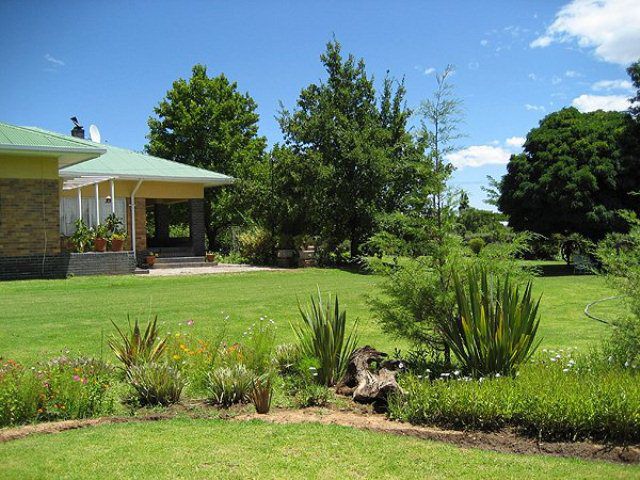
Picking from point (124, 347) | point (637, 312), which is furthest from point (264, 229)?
point (637, 312)

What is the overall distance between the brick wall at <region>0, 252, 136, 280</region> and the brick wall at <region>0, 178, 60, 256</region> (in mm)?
414

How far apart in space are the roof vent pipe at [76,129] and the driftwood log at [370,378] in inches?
1091

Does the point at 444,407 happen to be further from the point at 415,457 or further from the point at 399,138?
the point at 399,138

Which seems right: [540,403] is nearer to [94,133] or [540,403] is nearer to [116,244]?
[116,244]

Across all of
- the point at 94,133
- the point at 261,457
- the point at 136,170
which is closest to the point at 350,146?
the point at 136,170

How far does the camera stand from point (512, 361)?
21.3 ft

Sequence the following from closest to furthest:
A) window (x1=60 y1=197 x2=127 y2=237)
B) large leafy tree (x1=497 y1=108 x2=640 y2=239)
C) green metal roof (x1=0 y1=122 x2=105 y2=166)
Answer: green metal roof (x1=0 y1=122 x2=105 y2=166) → window (x1=60 y1=197 x2=127 y2=237) → large leafy tree (x1=497 y1=108 x2=640 y2=239)

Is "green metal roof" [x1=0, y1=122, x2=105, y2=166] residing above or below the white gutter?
above

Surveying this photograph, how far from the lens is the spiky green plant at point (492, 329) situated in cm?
644

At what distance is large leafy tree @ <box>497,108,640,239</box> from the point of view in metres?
23.8

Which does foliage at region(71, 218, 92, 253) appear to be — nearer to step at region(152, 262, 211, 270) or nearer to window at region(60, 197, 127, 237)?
window at region(60, 197, 127, 237)

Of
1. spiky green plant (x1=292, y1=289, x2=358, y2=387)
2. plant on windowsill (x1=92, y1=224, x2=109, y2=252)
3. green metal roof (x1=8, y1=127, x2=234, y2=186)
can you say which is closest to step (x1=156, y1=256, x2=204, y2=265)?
green metal roof (x1=8, y1=127, x2=234, y2=186)

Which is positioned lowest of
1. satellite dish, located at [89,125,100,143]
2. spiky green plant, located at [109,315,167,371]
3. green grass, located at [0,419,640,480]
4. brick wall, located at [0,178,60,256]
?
green grass, located at [0,419,640,480]

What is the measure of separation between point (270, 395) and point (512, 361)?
2.55 metres
